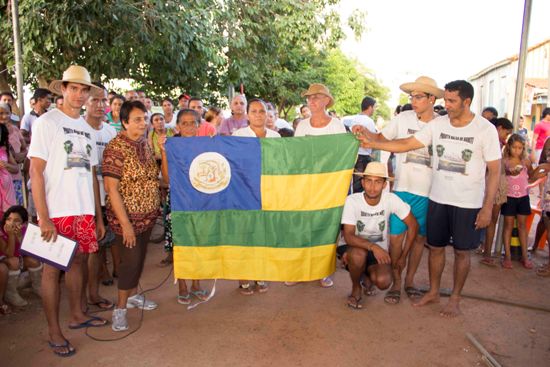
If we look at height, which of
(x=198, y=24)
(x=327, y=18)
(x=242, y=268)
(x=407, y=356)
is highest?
(x=327, y=18)

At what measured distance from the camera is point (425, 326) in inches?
152

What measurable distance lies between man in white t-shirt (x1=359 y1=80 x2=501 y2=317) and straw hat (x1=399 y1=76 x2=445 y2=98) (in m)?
0.32

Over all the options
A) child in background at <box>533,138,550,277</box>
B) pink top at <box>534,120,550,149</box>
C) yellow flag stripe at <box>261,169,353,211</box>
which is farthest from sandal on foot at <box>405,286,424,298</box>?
pink top at <box>534,120,550,149</box>

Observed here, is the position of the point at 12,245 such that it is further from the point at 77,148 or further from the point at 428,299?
the point at 428,299

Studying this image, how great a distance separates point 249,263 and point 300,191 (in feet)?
2.70

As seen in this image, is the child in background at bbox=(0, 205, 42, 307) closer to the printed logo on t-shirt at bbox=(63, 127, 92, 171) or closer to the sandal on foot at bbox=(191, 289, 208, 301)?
the printed logo on t-shirt at bbox=(63, 127, 92, 171)

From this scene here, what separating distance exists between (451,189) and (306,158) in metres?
1.32

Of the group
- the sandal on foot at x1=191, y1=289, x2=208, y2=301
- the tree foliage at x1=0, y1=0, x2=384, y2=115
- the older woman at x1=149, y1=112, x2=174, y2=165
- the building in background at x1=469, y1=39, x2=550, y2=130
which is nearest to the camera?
the sandal on foot at x1=191, y1=289, x2=208, y2=301

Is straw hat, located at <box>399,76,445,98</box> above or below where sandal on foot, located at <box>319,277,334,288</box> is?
above

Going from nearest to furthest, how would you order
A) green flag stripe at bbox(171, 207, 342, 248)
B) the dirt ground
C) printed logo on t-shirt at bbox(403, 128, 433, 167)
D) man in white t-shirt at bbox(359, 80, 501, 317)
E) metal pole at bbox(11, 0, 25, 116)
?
the dirt ground, man in white t-shirt at bbox(359, 80, 501, 317), green flag stripe at bbox(171, 207, 342, 248), printed logo on t-shirt at bbox(403, 128, 433, 167), metal pole at bbox(11, 0, 25, 116)

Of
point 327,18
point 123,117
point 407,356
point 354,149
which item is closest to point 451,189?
point 354,149

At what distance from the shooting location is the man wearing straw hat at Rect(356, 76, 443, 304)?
4277mm

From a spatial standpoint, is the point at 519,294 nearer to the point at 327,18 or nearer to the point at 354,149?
the point at 354,149

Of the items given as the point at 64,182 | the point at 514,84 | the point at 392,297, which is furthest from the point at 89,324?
the point at 514,84
